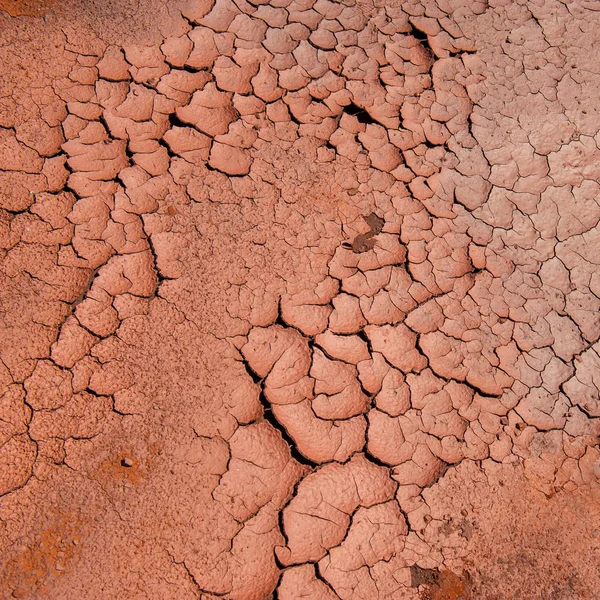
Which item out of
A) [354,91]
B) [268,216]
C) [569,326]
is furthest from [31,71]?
[569,326]

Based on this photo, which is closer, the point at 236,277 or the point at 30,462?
A: the point at 30,462

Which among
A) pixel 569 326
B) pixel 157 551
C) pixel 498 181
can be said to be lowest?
pixel 157 551

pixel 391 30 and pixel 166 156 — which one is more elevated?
pixel 391 30

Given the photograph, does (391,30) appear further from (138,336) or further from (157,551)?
(157,551)

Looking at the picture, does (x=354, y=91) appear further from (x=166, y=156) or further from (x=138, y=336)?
(x=138, y=336)

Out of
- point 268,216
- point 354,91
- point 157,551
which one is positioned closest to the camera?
point 157,551

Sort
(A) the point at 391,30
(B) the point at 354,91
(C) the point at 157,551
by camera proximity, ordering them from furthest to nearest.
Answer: (A) the point at 391,30
(B) the point at 354,91
(C) the point at 157,551
